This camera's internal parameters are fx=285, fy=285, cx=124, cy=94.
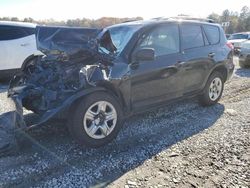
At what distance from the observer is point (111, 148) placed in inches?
159

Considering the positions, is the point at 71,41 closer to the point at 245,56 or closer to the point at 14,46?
the point at 14,46

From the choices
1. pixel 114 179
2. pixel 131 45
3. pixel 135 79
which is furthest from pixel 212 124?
pixel 114 179

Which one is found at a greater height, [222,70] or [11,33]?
[11,33]

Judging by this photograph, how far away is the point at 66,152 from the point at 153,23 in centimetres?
250

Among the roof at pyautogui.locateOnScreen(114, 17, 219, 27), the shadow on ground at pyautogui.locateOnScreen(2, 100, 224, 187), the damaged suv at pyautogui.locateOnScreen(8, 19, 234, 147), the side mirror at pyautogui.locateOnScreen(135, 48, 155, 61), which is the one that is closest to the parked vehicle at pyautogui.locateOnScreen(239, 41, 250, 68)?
the roof at pyautogui.locateOnScreen(114, 17, 219, 27)

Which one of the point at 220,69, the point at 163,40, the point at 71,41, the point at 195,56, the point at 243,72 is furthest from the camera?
the point at 243,72

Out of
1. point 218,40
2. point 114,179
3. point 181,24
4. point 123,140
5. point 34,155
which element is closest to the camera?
point 114,179

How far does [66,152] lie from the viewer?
390 cm

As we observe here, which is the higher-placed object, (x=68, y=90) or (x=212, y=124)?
(x=68, y=90)

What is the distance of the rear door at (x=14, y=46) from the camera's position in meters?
8.35

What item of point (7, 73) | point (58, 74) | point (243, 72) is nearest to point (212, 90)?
point (58, 74)

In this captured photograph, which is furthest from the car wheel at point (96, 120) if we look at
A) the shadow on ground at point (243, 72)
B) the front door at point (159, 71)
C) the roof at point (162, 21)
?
the shadow on ground at point (243, 72)

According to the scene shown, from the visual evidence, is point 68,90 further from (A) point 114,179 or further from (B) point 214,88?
(B) point 214,88

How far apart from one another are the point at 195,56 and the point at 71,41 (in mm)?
2266
